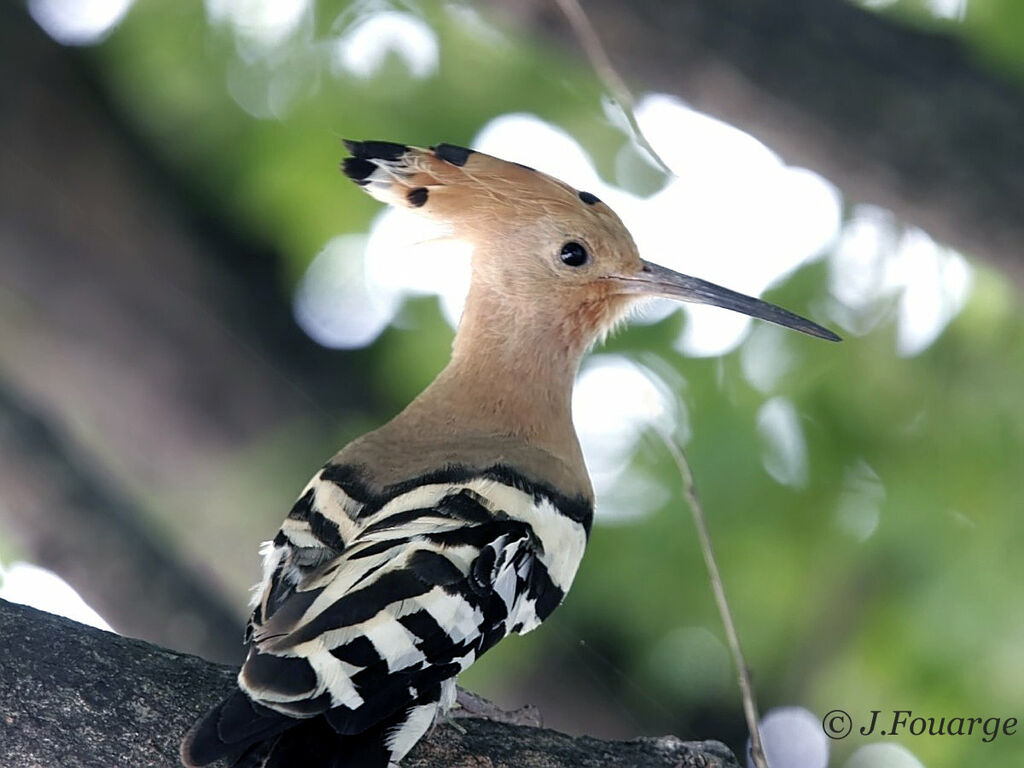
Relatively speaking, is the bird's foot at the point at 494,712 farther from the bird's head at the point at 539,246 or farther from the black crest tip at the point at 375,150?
the black crest tip at the point at 375,150

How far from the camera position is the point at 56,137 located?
3.47m

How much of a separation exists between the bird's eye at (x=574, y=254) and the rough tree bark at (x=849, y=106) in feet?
2.15

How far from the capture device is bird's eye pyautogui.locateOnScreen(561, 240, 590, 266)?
2.63 m

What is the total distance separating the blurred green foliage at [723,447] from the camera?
11.1ft

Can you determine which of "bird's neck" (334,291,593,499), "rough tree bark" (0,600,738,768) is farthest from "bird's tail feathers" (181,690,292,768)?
"bird's neck" (334,291,593,499)

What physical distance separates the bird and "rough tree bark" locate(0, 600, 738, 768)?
0.27 feet

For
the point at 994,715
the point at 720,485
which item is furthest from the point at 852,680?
the point at 720,485

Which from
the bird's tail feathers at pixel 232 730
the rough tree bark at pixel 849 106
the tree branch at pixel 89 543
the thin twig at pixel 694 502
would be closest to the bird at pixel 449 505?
the bird's tail feathers at pixel 232 730

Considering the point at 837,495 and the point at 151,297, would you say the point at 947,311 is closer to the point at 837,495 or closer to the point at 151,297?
the point at 837,495

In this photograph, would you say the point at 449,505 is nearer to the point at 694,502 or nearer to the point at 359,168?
the point at 694,502

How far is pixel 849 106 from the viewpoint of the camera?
10.00 ft

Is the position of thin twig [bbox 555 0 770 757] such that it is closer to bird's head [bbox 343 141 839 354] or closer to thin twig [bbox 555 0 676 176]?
Answer: thin twig [bbox 555 0 676 176]

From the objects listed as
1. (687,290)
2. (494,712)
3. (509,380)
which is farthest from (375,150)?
(494,712)

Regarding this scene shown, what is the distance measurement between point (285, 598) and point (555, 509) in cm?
49
